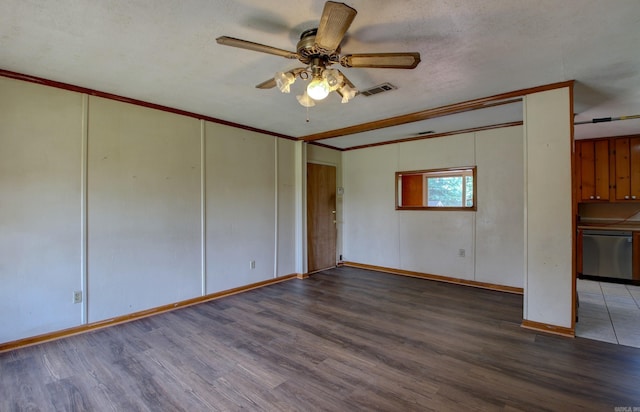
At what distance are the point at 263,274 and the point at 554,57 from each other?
427cm

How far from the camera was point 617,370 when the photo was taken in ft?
7.27

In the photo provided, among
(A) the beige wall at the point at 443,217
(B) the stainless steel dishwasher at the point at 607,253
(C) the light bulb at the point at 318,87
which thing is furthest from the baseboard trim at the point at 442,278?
(C) the light bulb at the point at 318,87

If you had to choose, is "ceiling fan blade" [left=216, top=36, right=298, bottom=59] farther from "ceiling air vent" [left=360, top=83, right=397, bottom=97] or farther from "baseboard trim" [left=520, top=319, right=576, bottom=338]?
"baseboard trim" [left=520, top=319, right=576, bottom=338]

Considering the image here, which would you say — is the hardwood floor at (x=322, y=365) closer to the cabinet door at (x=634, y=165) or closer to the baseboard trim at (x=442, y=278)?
the baseboard trim at (x=442, y=278)

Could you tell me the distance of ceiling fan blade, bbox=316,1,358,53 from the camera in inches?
54.3

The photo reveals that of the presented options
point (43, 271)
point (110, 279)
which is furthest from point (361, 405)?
point (43, 271)

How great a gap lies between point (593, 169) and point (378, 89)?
4.79 meters

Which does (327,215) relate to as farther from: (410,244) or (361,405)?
(361,405)

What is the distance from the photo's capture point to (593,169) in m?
5.09

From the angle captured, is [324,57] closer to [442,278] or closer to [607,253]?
[442,278]

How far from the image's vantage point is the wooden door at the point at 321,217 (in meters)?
5.46

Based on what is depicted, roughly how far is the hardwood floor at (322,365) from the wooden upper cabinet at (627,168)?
338 cm

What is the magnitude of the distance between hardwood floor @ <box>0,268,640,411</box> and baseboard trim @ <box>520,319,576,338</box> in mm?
95

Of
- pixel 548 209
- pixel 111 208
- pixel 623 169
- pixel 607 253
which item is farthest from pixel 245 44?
pixel 623 169
